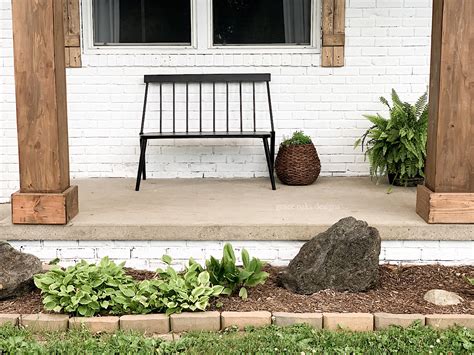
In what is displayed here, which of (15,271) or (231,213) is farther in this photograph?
(231,213)

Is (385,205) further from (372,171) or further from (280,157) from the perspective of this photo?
(280,157)

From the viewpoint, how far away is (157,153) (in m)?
5.25

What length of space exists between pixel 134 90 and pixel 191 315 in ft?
8.98

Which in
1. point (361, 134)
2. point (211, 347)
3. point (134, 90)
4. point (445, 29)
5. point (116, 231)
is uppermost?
point (445, 29)

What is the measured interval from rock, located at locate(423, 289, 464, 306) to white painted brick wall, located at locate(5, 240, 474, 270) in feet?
1.52

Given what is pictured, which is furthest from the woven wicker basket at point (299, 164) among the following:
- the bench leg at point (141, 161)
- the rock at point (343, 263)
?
the rock at point (343, 263)

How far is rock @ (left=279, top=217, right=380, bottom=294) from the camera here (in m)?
3.15

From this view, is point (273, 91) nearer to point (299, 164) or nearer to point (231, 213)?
point (299, 164)

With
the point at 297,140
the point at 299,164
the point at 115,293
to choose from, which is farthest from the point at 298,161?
the point at 115,293

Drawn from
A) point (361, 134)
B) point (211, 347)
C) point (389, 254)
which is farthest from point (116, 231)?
point (361, 134)

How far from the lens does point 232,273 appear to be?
311 cm

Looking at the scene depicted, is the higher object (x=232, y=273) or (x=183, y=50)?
(x=183, y=50)

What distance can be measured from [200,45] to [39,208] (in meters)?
2.20

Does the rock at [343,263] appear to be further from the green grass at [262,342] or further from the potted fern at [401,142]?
the potted fern at [401,142]
